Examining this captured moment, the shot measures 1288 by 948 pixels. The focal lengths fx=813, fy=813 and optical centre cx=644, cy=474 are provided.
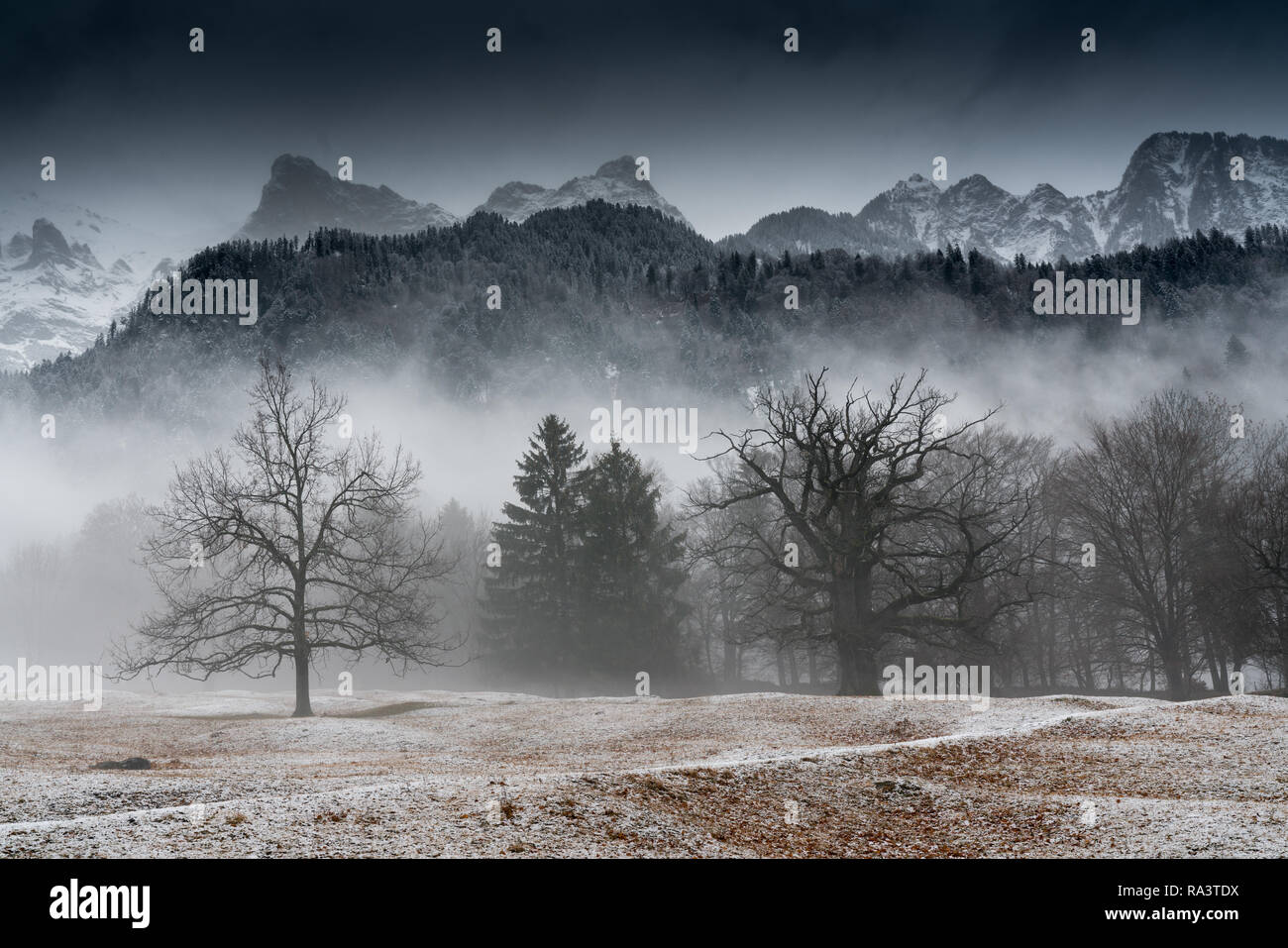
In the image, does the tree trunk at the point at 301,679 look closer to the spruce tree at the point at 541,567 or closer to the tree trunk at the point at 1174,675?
the spruce tree at the point at 541,567

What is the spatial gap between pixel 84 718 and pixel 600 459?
33.0 m

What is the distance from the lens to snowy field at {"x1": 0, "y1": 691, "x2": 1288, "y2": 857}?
841 cm

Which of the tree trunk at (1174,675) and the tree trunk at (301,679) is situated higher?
the tree trunk at (301,679)

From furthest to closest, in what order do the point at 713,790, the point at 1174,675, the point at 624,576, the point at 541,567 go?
the point at 541,567 < the point at 624,576 < the point at 1174,675 < the point at 713,790

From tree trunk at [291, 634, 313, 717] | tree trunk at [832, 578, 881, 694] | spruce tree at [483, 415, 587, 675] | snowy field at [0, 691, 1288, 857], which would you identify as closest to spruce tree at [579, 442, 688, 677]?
spruce tree at [483, 415, 587, 675]

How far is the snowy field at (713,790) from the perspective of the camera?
8406mm

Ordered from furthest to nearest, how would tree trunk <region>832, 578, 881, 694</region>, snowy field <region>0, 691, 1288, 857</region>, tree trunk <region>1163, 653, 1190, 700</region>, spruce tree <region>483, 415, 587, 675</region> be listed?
1. spruce tree <region>483, 415, 587, 675</region>
2. tree trunk <region>1163, 653, 1190, 700</region>
3. tree trunk <region>832, 578, 881, 694</region>
4. snowy field <region>0, 691, 1288, 857</region>

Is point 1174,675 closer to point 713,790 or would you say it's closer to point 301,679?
point 713,790

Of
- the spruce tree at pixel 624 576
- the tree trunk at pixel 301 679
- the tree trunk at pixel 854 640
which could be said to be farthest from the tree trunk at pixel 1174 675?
the tree trunk at pixel 301 679

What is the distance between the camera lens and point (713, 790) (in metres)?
11.0

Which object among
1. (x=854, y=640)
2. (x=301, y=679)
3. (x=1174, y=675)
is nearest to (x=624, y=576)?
(x=854, y=640)

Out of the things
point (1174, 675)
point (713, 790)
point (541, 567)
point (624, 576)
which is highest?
point (541, 567)

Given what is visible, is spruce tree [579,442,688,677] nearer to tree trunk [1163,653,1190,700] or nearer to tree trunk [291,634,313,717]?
tree trunk [291,634,313,717]
